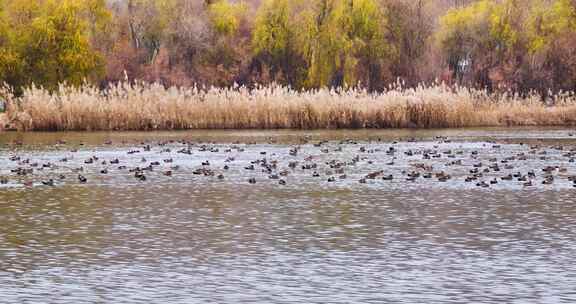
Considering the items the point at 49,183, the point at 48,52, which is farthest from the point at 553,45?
the point at 49,183

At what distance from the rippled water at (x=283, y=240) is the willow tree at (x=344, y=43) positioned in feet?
183

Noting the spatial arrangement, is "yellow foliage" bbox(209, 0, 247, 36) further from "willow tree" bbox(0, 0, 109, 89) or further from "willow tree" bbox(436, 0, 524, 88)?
"willow tree" bbox(0, 0, 109, 89)

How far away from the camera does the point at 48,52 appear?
6894cm

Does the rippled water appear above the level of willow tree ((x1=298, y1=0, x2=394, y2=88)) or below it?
below

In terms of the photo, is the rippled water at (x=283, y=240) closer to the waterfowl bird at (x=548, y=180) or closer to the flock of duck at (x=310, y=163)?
the waterfowl bird at (x=548, y=180)

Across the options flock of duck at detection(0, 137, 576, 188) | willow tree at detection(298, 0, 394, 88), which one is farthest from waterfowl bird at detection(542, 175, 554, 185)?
willow tree at detection(298, 0, 394, 88)

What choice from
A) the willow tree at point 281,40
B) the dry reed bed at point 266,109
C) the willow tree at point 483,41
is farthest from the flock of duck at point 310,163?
the willow tree at point 281,40

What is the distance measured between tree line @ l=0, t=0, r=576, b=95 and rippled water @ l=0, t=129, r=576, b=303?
47.8m

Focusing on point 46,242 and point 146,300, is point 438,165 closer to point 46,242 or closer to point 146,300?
point 46,242

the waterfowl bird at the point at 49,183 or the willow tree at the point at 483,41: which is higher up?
the willow tree at the point at 483,41

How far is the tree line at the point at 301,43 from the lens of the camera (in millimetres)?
69881

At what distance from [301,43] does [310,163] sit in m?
57.2

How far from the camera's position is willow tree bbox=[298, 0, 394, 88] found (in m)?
79.9

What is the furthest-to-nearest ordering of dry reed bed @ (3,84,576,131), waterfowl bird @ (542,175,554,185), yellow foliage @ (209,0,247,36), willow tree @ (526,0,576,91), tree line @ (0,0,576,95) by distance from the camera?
yellow foliage @ (209,0,247,36) → willow tree @ (526,0,576,91) → tree line @ (0,0,576,95) → dry reed bed @ (3,84,576,131) → waterfowl bird @ (542,175,554,185)
